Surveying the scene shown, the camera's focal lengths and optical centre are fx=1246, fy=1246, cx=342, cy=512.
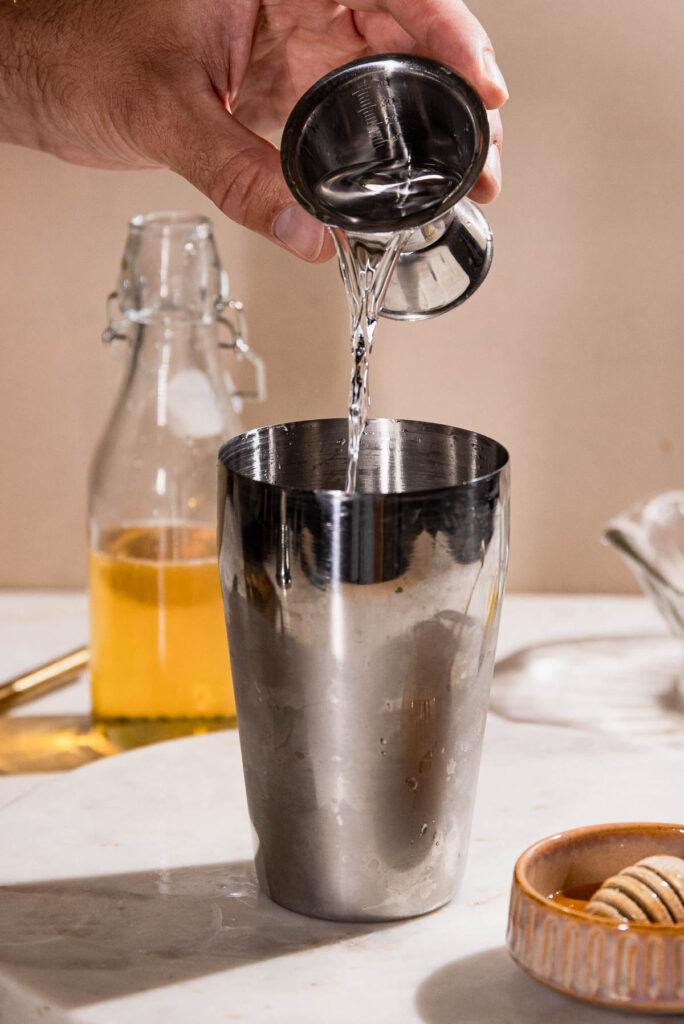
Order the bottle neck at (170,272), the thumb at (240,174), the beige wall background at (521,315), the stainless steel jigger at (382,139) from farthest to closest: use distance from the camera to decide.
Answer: the beige wall background at (521,315), the bottle neck at (170,272), the thumb at (240,174), the stainless steel jigger at (382,139)

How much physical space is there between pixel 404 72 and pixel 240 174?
0.12 metres

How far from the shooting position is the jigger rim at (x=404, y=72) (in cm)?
51

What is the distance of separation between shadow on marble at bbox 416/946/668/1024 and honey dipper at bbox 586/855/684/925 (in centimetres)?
3

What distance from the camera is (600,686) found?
877 mm

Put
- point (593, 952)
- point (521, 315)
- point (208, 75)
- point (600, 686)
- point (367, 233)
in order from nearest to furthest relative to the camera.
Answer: point (593, 952)
point (367, 233)
point (208, 75)
point (600, 686)
point (521, 315)

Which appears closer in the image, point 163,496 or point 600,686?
point 163,496

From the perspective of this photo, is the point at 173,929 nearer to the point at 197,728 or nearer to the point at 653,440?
the point at 197,728

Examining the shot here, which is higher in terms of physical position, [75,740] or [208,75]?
[208,75]

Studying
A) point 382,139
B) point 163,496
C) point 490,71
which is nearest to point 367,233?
point 382,139

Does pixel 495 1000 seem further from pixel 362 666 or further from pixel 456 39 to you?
pixel 456 39

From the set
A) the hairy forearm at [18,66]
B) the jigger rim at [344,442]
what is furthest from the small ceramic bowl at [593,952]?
the hairy forearm at [18,66]

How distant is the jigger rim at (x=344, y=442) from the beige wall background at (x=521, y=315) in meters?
0.51

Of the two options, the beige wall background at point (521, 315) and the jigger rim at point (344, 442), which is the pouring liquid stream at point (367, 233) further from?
the beige wall background at point (521, 315)

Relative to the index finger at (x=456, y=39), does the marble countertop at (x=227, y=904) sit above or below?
below
